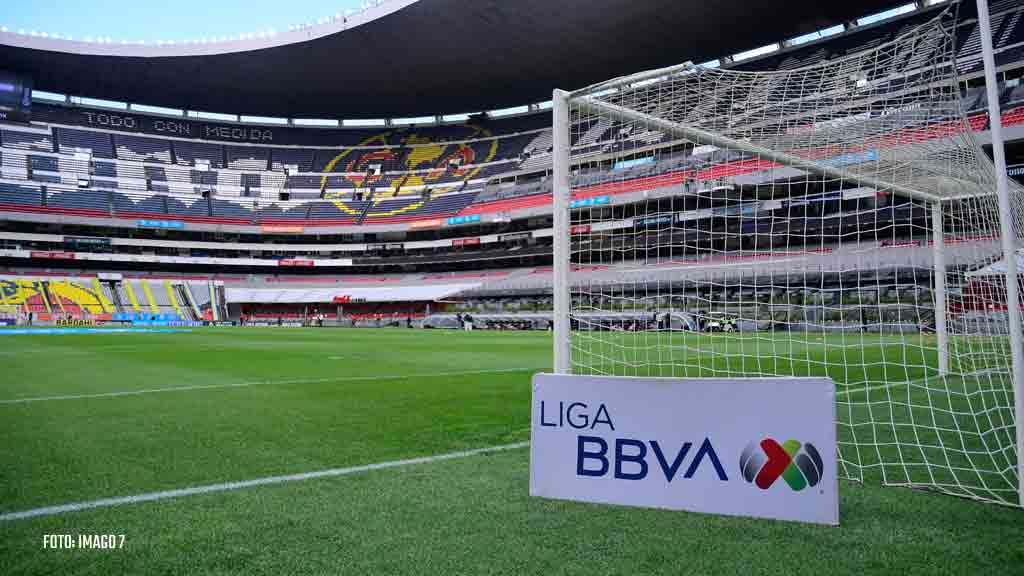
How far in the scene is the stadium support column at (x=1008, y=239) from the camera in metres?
2.80

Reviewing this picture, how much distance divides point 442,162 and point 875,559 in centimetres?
5622

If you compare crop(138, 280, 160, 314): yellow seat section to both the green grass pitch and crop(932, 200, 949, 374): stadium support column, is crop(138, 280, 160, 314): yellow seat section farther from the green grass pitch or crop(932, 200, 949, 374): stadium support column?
crop(932, 200, 949, 374): stadium support column

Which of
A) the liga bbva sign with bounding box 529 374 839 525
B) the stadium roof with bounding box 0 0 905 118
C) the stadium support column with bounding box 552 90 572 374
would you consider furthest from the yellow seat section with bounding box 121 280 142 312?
the liga bbva sign with bounding box 529 374 839 525

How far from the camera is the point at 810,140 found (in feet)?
16.0

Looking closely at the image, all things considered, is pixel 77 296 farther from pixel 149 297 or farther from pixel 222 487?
pixel 222 487

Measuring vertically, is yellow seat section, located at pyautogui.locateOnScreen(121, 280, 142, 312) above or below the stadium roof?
below

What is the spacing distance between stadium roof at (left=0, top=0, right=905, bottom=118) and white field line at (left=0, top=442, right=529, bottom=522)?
106ft

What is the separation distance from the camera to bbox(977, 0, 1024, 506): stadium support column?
2.80m

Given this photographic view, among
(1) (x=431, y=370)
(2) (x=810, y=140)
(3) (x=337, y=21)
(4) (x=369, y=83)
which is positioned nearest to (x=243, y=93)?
(4) (x=369, y=83)

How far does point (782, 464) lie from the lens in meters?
2.61

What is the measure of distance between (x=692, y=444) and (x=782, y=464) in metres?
0.38

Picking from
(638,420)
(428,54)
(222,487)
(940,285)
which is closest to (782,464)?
(638,420)

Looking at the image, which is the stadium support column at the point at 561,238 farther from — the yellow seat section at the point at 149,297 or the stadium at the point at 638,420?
the yellow seat section at the point at 149,297

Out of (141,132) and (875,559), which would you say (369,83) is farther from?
Answer: (875,559)
